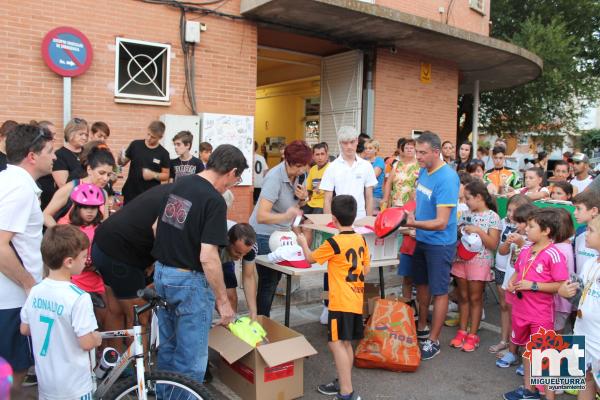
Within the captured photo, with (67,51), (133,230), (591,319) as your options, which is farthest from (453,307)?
(67,51)

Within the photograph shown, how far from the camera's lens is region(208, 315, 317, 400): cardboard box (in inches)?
143

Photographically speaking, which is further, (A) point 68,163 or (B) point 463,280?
(B) point 463,280

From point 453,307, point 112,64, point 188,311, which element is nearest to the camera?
point 188,311

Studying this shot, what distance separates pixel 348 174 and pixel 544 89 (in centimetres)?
1286

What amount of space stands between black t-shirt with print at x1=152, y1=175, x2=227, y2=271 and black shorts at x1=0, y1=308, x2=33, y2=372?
2.80 ft

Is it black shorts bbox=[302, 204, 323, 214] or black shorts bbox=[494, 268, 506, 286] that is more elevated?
black shorts bbox=[302, 204, 323, 214]

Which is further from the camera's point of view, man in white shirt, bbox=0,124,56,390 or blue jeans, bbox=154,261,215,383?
blue jeans, bbox=154,261,215,383

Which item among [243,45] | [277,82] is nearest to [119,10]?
[243,45]

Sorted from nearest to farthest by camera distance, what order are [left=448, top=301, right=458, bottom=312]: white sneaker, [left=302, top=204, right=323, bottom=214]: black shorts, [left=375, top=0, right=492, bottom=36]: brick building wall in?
[left=448, top=301, right=458, bottom=312]: white sneaker → [left=302, top=204, right=323, bottom=214]: black shorts → [left=375, top=0, right=492, bottom=36]: brick building wall

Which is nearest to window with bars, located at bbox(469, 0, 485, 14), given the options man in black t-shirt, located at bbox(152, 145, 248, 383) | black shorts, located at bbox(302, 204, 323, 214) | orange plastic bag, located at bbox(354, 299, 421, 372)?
black shorts, located at bbox(302, 204, 323, 214)

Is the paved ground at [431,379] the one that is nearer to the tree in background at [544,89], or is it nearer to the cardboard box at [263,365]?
the cardboard box at [263,365]

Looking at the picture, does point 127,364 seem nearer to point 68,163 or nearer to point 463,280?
point 68,163

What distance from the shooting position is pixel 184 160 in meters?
6.62

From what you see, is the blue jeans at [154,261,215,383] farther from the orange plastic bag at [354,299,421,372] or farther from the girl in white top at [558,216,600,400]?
the girl in white top at [558,216,600,400]
